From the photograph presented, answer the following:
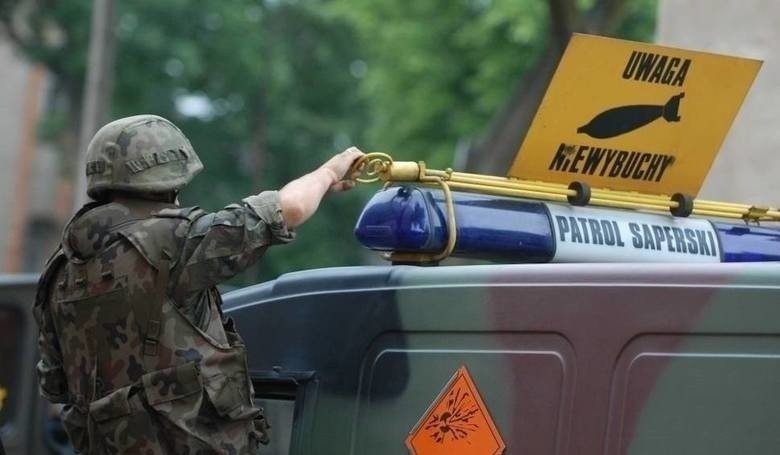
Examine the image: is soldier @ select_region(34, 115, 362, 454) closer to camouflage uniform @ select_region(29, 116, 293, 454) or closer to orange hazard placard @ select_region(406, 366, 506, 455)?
camouflage uniform @ select_region(29, 116, 293, 454)

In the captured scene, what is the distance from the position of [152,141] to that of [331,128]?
27.4 meters

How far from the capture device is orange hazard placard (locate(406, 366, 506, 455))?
2.84m

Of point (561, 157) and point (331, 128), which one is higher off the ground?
point (331, 128)

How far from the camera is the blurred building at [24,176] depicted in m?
33.3

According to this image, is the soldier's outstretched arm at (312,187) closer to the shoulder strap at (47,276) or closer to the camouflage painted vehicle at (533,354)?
the camouflage painted vehicle at (533,354)

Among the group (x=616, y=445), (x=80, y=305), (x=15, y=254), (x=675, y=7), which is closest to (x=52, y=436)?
(x=80, y=305)

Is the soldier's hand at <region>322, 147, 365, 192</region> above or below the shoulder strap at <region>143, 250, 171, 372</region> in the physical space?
above

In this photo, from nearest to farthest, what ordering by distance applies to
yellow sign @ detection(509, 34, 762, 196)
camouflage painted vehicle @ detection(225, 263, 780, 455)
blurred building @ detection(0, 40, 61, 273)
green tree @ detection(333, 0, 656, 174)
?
camouflage painted vehicle @ detection(225, 263, 780, 455) → yellow sign @ detection(509, 34, 762, 196) → green tree @ detection(333, 0, 656, 174) → blurred building @ detection(0, 40, 61, 273)

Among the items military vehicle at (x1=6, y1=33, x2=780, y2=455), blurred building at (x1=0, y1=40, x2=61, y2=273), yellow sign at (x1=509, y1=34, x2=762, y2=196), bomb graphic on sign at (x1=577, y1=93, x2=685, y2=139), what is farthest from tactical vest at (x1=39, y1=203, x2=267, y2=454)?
blurred building at (x1=0, y1=40, x2=61, y2=273)

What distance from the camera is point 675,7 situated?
956 centimetres

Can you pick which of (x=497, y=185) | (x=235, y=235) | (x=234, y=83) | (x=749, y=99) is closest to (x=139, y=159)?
(x=235, y=235)

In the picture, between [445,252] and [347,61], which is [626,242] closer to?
[445,252]

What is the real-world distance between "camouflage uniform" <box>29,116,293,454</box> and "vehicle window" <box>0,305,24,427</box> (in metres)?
3.51

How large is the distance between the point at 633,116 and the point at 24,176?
32102 millimetres
